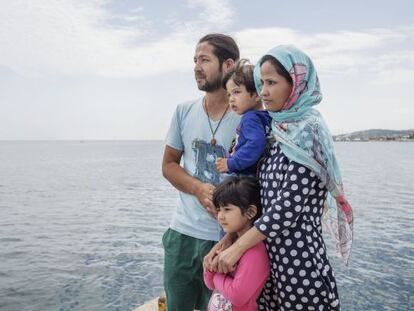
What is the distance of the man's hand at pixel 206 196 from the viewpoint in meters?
2.80

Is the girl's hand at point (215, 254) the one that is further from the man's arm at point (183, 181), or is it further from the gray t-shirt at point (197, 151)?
the gray t-shirt at point (197, 151)

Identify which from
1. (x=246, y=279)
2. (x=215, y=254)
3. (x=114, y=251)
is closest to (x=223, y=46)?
(x=215, y=254)

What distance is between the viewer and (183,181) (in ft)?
10.3

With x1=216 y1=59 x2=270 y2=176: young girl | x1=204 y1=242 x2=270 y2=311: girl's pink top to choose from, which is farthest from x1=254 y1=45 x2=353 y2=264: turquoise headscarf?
x1=204 y1=242 x2=270 y2=311: girl's pink top

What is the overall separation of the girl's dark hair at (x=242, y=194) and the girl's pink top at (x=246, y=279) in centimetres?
22

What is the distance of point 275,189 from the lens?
231 centimetres

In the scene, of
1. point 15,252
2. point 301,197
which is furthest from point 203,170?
point 15,252

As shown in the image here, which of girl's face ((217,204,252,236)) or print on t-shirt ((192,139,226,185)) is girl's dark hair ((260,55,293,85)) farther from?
print on t-shirt ((192,139,226,185))

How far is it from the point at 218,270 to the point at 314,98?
1059mm

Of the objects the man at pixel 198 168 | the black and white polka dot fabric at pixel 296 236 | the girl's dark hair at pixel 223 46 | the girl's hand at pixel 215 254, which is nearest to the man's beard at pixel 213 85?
the man at pixel 198 168

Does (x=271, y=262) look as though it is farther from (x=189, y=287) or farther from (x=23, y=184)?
(x=23, y=184)

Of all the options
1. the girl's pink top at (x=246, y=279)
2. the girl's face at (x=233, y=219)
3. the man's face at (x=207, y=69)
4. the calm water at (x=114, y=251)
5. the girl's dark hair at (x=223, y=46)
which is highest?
the girl's dark hair at (x=223, y=46)

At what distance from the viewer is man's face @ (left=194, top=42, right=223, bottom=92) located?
10.1 ft

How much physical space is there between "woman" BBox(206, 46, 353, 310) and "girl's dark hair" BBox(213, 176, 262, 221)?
0.09 meters
